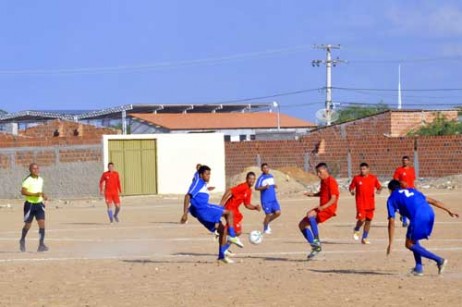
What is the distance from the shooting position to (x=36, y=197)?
2061cm

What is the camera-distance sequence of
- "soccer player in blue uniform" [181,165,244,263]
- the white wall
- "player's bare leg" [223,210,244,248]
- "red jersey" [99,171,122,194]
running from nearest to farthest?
"soccer player in blue uniform" [181,165,244,263] < "player's bare leg" [223,210,244,248] < "red jersey" [99,171,122,194] < the white wall

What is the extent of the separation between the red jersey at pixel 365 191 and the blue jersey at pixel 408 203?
649cm

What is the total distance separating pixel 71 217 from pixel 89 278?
59.1ft

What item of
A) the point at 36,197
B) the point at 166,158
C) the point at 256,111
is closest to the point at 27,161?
the point at 166,158

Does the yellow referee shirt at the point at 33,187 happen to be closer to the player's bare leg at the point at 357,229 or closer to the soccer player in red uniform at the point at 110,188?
the player's bare leg at the point at 357,229

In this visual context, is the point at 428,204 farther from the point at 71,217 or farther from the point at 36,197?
the point at 71,217

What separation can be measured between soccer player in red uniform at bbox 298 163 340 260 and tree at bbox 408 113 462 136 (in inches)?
1613

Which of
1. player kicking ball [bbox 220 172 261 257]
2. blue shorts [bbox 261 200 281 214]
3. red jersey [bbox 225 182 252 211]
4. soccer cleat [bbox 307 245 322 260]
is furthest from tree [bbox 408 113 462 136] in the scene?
soccer cleat [bbox 307 245 322 260]

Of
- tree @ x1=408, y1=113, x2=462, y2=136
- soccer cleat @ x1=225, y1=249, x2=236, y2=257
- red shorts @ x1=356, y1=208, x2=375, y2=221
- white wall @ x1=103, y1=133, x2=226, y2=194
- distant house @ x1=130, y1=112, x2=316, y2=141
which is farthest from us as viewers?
distant house @ x1=130, y1=112, x2=316, y2=141

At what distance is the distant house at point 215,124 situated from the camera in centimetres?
7544

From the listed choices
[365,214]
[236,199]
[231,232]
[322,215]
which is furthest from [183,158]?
[231,232]

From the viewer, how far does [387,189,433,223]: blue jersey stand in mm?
14719

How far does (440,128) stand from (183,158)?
1916cm

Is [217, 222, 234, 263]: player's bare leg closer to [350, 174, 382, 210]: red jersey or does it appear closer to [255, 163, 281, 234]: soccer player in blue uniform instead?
[350, 174, 382, 210]: red jersey
